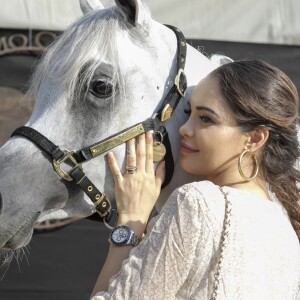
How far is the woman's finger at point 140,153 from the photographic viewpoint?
5.11 ft

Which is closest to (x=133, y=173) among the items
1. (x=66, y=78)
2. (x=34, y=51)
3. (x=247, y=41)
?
(x=66, y=78)

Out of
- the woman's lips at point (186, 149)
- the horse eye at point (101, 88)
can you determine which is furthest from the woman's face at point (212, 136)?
the horse eye at point (101, 88)

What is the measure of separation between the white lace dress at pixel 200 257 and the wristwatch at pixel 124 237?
0.08 meters

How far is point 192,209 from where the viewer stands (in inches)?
48.6

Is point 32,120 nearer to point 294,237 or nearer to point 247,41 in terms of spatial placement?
point 294,237

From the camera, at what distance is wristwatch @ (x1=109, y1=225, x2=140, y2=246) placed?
4.49 ft

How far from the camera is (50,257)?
3.06 meters

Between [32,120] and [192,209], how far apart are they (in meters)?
0.55

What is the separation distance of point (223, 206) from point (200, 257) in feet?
0.35

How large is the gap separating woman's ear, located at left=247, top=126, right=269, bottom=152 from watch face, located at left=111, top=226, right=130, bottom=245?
1.04 feet

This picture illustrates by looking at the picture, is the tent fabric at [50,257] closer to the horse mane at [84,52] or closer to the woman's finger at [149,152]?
the horse mane at [84,52]

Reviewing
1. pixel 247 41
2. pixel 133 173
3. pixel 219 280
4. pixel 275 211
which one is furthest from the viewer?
pixel 247 41

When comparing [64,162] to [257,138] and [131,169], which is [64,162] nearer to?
[131,169]

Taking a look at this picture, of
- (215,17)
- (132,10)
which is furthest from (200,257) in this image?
(215,17)
